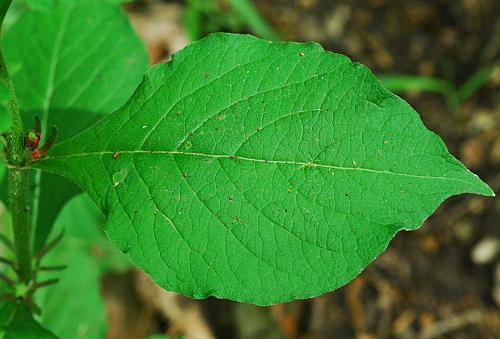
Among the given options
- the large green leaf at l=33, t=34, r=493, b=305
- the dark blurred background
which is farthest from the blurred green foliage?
the large green leaf at l=33, t=34, r=493, b=305

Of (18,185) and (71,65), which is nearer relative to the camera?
(18,185)

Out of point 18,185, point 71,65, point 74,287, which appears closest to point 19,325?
point 18,185

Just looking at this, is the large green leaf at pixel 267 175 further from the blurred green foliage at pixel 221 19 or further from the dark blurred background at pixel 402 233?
the blurred green foliage at pixel 221 19

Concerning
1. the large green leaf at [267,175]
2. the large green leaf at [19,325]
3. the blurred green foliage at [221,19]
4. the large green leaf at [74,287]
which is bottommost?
the blurred green foliage at [221,19]

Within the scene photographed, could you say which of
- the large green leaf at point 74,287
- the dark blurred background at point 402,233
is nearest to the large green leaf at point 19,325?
the large green leaf at point 74,287

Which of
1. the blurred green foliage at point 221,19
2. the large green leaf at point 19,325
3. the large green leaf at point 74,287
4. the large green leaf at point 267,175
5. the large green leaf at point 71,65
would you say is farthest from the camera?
the blurred green foliage at point 221,19

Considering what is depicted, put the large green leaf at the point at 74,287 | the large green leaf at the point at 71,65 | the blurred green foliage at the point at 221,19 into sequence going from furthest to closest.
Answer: the blurred green foliage at the point at 221,19 < the large green leaf at the point at 74,287 < the large green leaf at the point at 71,65

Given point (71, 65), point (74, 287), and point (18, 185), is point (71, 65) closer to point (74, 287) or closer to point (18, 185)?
point (18, 185)

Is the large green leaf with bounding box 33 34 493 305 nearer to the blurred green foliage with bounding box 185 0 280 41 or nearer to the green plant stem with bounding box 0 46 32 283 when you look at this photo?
the green plant stem with bounding box 0 46 32 283
